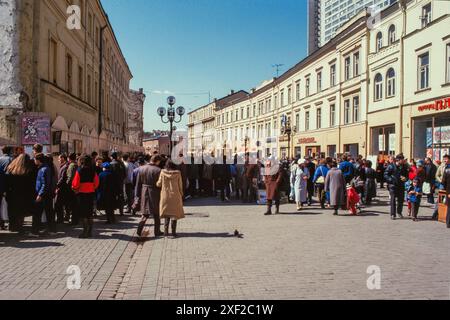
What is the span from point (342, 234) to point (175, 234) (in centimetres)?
383

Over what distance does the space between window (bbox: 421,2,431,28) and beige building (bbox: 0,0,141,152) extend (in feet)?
60.7

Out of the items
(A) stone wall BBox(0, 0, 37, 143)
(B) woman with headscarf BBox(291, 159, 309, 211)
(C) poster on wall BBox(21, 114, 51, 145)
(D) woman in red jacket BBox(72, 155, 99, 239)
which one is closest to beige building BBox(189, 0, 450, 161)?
(B) woman with headscarf BBox(291, 159, 309, 211)

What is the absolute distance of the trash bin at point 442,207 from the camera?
37.7ft

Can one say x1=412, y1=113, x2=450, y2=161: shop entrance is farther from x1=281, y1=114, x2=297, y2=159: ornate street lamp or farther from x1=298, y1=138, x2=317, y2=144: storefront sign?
x1=281, y1=114, x2=297, y2=159: ornate street lamp

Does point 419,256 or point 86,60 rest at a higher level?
point 86,60

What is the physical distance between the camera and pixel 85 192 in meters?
9.40

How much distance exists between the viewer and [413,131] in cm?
2422

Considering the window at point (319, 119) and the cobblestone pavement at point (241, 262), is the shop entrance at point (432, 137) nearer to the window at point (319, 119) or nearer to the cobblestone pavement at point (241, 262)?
the cobblestone pavement at point (241, 262)

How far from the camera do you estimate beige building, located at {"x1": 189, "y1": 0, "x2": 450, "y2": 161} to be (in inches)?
873

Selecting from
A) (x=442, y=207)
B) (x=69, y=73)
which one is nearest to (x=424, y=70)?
(x=442, y=207)

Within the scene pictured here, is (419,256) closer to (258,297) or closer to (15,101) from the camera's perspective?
(258,297)

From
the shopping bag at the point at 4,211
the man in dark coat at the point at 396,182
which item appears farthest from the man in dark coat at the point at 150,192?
the man in dark coat at the point at 396,182

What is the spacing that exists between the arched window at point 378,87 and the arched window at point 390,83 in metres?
→ 1.00
